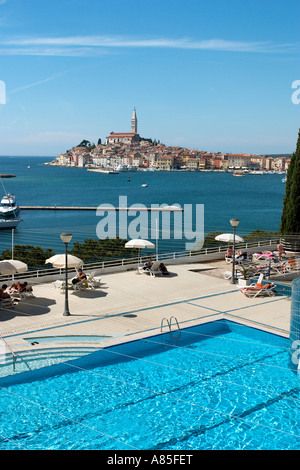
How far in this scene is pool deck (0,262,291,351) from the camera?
28.3ft

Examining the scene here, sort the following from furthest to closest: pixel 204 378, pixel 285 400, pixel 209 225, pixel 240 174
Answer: pixel 240 174
pixel 209 225
pixel 204 378
pixel 285 400

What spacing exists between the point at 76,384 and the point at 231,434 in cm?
243

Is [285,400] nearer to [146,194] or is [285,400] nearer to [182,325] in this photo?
[182,325]

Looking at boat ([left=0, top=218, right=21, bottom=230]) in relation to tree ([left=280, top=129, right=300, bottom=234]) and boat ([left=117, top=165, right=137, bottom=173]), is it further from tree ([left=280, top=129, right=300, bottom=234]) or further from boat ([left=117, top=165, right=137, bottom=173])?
boat ([left=117, top=165, right=137, bottom=173])

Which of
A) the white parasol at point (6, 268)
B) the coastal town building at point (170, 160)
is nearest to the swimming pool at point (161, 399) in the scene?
the white parasol at point (6, 268)

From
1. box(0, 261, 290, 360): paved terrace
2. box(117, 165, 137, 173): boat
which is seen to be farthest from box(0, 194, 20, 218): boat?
box(117, 165, 137, 173): boat

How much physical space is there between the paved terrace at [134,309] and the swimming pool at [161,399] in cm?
73

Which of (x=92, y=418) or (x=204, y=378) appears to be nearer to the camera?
(x=92, y=418)

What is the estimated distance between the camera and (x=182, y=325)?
9.06 m

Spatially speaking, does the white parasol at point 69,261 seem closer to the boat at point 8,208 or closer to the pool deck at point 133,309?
the pool deck at point 133,309

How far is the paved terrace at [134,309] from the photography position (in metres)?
8.65

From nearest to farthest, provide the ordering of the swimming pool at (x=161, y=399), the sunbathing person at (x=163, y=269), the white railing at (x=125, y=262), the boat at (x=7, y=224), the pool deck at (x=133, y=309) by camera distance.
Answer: the swimming pool at (x=161, y=399) < the pool deck at (x=133, y=309) < the white railing at (x=125, y=262) < the sunbathing person at (x=163, y=269) < the boat at (x=7, y=224)

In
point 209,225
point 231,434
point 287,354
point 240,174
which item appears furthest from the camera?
point 240,174
